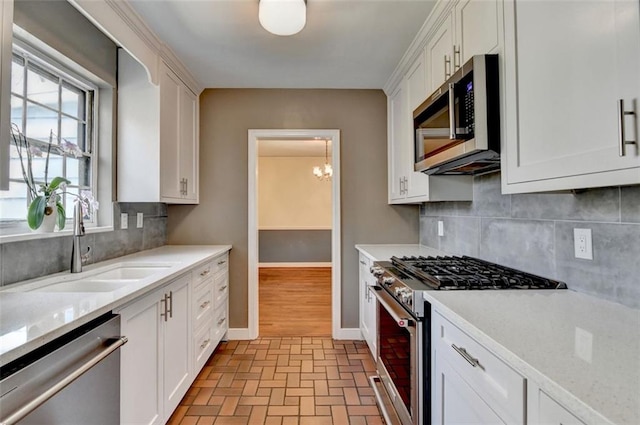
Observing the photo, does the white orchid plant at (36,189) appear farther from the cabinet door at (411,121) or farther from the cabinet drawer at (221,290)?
the cabinet door at (411,121)

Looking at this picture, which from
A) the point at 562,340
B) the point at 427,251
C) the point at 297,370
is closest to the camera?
the point at 562,340

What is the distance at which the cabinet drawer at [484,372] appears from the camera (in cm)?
77

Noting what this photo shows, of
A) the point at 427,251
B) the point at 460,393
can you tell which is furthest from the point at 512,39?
the point at 427,251

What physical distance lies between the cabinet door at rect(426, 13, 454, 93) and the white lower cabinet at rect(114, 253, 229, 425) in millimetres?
1988

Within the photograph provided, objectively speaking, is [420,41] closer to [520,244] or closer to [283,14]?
[283,14]

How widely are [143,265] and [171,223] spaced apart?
3.49 ft

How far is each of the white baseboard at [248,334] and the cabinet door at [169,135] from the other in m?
1.42

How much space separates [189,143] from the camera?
9.39 ft

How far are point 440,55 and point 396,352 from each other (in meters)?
1.75

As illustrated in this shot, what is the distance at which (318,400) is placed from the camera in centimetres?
207

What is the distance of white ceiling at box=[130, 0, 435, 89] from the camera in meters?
1.90

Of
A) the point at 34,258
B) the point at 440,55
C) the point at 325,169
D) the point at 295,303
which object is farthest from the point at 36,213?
the point at 325,169

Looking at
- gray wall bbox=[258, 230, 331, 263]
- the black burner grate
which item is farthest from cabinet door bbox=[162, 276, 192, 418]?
gray wall bbox=[258, 230, 331, 263]

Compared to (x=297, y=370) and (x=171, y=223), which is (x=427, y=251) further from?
(x=171, y=223)
